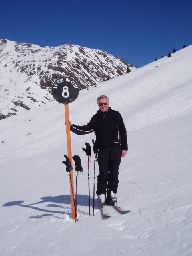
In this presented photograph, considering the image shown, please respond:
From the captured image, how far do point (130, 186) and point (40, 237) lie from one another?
109 inches

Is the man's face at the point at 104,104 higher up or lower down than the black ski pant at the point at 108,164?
higher up

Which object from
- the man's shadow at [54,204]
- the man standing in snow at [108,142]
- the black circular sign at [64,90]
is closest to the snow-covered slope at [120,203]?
the man's shadow at [54,204]

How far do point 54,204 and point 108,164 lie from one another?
1915 millimetres

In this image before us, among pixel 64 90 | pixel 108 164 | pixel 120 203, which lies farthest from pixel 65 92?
pixel 120 203

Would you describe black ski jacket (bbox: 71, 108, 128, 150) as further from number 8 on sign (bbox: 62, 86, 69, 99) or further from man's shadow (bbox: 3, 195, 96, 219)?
man's shadow (bbox: 3, 195, 96, 219)

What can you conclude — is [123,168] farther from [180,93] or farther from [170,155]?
[180,93]

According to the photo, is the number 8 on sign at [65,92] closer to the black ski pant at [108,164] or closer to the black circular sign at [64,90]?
the black circular sign at [64,90]

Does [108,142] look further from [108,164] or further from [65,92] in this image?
[65,92]

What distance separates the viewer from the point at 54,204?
5.86 metres

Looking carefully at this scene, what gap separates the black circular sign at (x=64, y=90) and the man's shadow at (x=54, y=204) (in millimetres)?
2335

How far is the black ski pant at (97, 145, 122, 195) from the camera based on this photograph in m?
4.82

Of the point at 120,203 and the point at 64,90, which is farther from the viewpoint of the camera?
the point at 120,203

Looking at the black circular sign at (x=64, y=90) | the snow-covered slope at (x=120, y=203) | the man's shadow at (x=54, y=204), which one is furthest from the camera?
the man's shadow at (x=54, y=204)

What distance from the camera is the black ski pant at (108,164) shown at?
4816 mm
